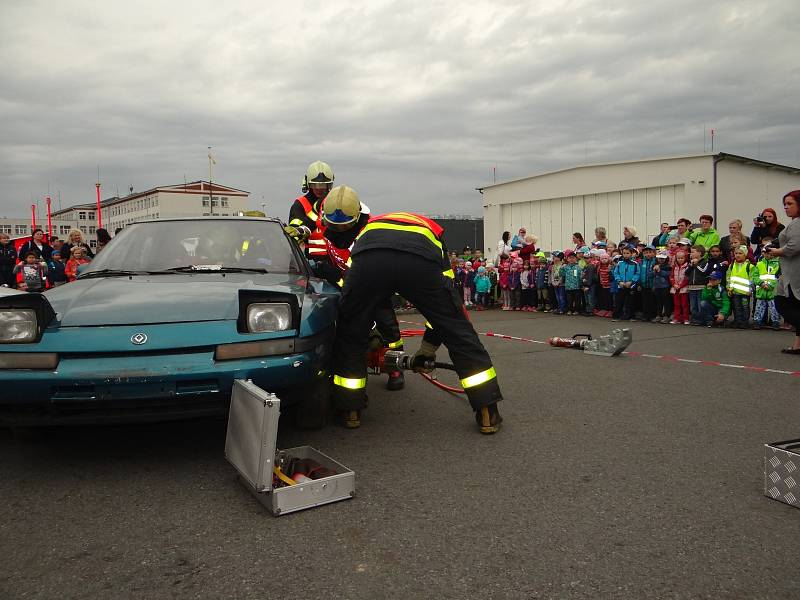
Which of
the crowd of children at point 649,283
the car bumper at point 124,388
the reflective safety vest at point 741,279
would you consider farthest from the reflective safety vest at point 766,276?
the car bumper at point 124,388

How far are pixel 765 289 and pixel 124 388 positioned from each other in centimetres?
993

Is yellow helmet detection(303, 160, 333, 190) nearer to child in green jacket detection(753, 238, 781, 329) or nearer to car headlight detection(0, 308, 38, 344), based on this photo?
car headlight detection(0, 308, 38, 344)

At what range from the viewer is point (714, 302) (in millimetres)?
10820

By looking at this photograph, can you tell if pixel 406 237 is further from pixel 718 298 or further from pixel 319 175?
pixel 718 298

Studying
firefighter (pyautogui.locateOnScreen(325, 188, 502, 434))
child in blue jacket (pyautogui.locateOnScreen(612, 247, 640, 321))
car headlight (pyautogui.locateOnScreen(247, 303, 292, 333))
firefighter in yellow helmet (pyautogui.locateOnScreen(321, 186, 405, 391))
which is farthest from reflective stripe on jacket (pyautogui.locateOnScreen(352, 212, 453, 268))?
child in blue jacket (pyautogui.locateOnScreen(612, 247, 640, 321))

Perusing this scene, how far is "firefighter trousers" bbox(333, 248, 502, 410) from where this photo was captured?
13.3 feet

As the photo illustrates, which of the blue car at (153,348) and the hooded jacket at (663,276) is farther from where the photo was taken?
the hooded jacket at (663,276)

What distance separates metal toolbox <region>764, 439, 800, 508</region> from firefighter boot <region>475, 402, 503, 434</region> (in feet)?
5.24

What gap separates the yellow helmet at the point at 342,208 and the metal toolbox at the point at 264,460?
6.67 ft

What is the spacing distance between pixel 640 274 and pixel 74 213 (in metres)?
76.2

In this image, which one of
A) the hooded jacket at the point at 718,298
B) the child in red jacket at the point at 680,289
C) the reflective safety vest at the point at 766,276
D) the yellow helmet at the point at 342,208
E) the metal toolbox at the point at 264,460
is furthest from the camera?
the child in red jacket at the point at 680,289

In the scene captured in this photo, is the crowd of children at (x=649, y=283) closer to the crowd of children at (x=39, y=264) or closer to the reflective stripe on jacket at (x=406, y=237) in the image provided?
the reflective stripe on jacket at (x=406, y=237)

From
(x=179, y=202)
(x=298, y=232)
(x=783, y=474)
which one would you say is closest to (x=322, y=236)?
(x=298, y=232)

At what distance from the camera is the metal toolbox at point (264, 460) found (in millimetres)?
2826
